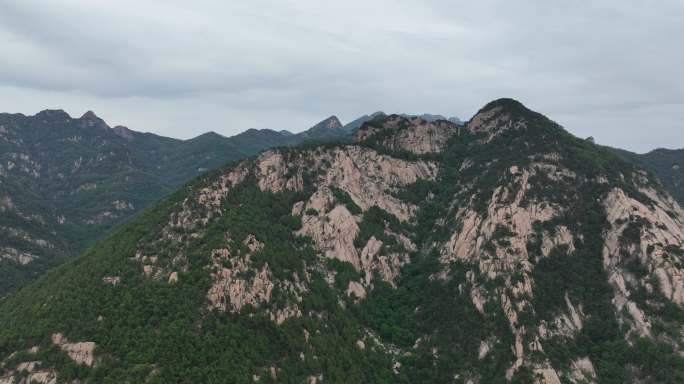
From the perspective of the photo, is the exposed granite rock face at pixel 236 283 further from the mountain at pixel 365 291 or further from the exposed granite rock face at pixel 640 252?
the exposed granite rock face at pixel 640 252

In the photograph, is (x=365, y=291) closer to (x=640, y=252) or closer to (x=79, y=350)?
(x=79, y=350)

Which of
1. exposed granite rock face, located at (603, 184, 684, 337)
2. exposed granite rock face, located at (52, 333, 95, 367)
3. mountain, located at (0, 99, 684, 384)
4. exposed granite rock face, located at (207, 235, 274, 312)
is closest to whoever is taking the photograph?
exposed granite rock face, located at (52, 333, 95, 367)

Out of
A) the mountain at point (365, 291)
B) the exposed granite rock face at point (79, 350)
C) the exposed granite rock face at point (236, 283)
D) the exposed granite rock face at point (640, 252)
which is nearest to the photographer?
the exposed granite rock face at point (79, 350)

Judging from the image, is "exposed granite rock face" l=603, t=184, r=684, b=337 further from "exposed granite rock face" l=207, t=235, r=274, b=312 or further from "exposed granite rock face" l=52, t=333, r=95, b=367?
"exposed granite rock face" l=52, t=333, r=95, b=367

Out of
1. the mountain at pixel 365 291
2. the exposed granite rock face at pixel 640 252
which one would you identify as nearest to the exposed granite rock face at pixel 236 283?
the mountain at pixel 365 291

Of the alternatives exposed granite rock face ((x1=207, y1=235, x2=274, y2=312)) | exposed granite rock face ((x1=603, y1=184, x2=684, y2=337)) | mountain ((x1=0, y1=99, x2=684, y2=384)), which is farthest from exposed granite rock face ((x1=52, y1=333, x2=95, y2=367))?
exposed granite rock face ((x1=603, y1=184, x2=684, y2=337))

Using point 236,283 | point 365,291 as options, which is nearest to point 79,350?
point 236,283

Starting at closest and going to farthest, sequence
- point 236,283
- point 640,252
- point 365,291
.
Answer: point 236,283
point 640,252
point 365,291

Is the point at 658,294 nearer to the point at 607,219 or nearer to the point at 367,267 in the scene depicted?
the point at 607,219

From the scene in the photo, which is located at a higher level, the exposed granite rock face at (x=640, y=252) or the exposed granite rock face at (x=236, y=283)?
the exposed granite rock face at (x=640, y=252)
